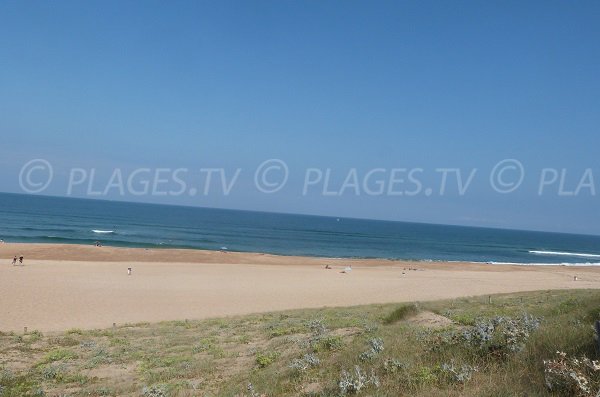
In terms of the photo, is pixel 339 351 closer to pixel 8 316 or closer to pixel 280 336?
pixel 280 336

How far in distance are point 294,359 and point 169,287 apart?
22.5 m

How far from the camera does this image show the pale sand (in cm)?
2055

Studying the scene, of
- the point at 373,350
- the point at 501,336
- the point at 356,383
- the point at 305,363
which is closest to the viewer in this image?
the point at 356,383

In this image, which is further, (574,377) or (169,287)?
(169,287)

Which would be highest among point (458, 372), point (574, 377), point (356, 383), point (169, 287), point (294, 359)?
point (574, 377)

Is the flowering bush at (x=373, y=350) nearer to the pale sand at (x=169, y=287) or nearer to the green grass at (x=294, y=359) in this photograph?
the green grass at (x=294, y=359)

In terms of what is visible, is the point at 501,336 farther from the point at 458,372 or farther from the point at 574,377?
the point at 574,377

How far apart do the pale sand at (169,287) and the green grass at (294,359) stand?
6.16 meters

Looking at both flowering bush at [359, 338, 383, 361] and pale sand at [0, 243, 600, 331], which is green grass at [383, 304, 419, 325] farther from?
pale sand at [0, 243, 600, 331]

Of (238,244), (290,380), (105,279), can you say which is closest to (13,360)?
(290,380)

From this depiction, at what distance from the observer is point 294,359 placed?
8055 mm

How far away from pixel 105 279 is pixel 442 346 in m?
29.0

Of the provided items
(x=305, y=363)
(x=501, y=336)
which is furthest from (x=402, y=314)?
(x=501, y=336)

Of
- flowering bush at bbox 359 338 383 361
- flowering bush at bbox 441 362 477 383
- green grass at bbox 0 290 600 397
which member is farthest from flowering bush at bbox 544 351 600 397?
flowering bush at bbox 359 338 383 361
